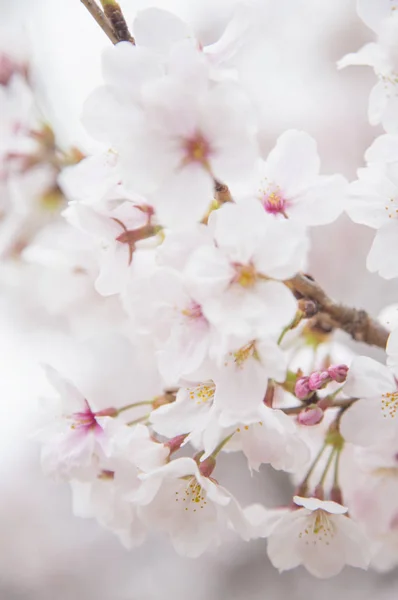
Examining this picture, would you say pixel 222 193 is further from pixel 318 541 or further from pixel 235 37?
pixel 318 541

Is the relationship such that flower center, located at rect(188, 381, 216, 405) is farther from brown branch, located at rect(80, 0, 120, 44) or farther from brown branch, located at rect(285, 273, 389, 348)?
brown branch, located at rect(80, 0, 120, 44)

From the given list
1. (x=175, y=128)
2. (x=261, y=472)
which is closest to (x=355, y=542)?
(x=175, y=128)

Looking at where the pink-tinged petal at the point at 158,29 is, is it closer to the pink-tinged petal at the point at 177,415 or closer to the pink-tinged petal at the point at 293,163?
the pink-tinged petal at the point at 293,163

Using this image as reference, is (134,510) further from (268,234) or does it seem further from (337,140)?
(337,140)

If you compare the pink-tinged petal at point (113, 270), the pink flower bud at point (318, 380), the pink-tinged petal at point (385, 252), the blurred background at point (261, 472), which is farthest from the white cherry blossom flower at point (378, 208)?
the blurred background at point (261, 472)

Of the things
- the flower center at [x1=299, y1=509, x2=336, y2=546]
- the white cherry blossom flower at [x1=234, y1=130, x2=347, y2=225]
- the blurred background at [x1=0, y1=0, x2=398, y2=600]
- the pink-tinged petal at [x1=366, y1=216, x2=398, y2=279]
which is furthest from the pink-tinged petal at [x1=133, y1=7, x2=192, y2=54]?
the blurred background at [x1=0, y1=0, x2=398, y2=600]

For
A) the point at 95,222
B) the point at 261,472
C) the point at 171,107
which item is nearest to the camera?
the point at 171,107
